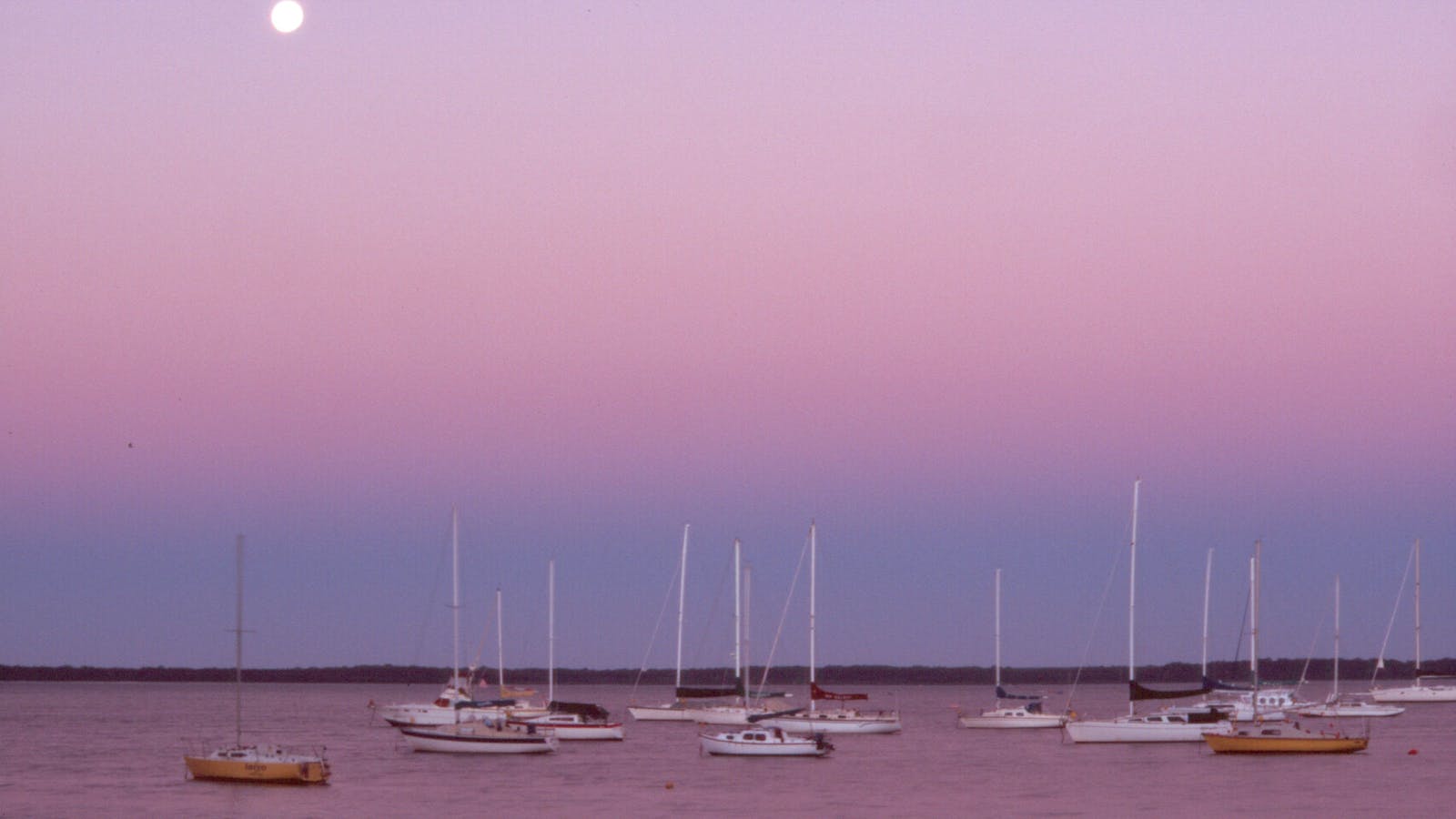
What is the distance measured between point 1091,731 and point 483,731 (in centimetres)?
2662

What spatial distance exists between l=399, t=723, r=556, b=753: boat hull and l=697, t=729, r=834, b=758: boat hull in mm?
7212

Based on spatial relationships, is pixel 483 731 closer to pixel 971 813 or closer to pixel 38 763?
pixel 38 763

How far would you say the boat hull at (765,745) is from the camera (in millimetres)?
78000

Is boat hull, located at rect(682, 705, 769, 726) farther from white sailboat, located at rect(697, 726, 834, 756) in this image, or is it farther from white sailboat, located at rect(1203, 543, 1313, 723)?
white sailboat, located at rect(1203, 543, 1313, 723)

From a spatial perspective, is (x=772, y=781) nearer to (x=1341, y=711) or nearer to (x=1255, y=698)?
(x=1255, y=698)

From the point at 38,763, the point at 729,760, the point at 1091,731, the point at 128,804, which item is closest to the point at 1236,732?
the point at 1091,731

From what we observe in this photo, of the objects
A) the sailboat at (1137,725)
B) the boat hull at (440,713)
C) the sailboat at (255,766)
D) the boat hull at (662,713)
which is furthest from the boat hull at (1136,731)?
the sailboat at (255,766)

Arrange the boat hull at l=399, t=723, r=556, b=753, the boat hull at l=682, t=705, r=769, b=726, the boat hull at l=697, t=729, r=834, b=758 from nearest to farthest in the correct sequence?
1. the boat hull at l=697, t=729, r=834, b=758
2. the boat hull at l=399, t=723, r=556, b=753
3. the boat hull at l=682, t=705, r=769, b=726

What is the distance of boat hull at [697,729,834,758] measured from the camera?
78.0 m

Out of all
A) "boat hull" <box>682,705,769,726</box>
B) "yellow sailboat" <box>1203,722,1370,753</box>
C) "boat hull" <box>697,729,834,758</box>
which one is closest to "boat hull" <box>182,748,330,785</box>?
"boat hull" <box>697,729,834,758</box>

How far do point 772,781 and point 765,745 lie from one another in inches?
335

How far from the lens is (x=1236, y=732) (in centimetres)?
8025

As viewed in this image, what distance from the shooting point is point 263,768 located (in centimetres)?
6412

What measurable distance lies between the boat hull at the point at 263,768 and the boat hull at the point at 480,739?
1286cm
